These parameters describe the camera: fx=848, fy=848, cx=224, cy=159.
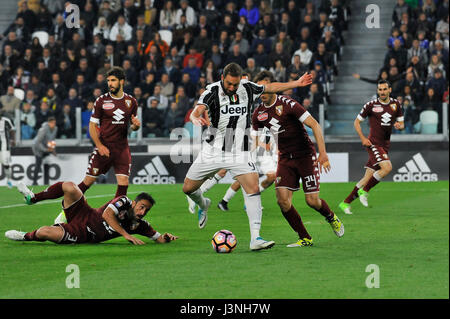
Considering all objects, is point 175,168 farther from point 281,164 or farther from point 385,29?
point 281,164

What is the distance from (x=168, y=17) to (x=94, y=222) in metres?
17.9

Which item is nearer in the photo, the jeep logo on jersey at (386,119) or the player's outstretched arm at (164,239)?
the player's outstretched arm at (164,239)

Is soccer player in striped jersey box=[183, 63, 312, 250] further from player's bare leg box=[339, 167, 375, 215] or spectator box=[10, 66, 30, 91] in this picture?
spectator box=[10, 66, 30, 91]

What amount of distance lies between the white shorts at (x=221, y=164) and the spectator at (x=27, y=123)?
14.7m

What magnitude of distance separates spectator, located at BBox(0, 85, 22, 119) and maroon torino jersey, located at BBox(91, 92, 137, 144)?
38.0 feet

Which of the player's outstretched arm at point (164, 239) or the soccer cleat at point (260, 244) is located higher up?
the soccer cleat at point (260, 244)

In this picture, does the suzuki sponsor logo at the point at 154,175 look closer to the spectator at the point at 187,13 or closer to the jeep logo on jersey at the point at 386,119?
the spectator at the point at 187,13

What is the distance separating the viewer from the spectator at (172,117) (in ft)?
78.4

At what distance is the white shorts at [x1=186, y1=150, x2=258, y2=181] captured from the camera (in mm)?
9992

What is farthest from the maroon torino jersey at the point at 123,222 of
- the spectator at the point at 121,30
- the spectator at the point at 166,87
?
the spectator at the point at 121,30

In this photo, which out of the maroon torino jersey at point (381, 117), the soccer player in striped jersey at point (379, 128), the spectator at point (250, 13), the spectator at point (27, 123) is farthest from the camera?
the spectator at point (250, 13)

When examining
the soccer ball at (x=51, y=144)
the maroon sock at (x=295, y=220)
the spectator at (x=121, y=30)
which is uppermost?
the spectator at (x=121, y=30)
